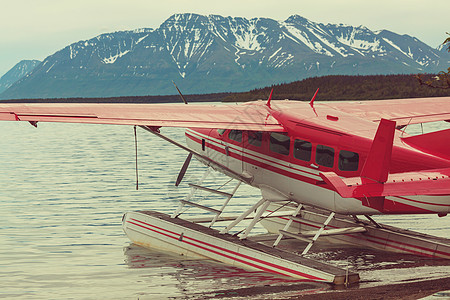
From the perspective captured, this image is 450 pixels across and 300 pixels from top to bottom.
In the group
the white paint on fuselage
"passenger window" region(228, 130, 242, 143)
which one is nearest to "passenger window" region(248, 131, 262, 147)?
the white paint on fuselage

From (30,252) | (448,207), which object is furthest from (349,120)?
(30,252)

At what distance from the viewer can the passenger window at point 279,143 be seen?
37.1 feet

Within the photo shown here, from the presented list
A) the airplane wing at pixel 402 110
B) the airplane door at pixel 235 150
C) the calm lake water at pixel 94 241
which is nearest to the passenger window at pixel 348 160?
the calm lake water at pixel 94 241

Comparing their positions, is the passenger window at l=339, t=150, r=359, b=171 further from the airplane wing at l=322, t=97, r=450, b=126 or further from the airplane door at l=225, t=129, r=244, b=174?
the airplane wing at l=322, t=97, r=450, b=126

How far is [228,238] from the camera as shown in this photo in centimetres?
1223

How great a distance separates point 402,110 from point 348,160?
161 inches

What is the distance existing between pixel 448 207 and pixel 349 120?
2.22 m

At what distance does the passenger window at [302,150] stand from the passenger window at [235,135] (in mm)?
1355

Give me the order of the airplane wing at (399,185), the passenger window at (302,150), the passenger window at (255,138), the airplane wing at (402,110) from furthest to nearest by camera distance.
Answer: the airplane wing at (402,110)
the passenger window at (255,138)
the passenger window at (302,150)
the airplane wing at (399,185)

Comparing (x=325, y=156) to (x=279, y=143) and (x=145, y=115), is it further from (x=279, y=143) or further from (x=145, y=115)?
(x=145, y=115)

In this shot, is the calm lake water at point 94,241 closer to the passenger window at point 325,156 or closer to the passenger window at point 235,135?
the passenger window at point 235,135

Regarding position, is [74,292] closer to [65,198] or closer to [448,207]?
[448,207]

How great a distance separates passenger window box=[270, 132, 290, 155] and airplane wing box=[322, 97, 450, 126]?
1877mm

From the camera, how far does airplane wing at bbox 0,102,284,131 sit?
10.9m
